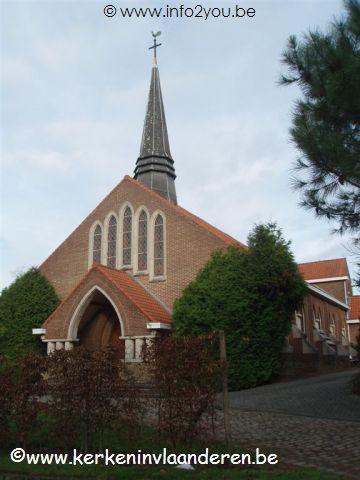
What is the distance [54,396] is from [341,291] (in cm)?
3869

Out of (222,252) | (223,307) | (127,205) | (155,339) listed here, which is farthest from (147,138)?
(155,339)

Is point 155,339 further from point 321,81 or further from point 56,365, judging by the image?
point 321,81

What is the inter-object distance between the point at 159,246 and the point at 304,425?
1336cm

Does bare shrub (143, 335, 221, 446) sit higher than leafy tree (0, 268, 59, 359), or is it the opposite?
leafy tree (0, 268, 59, 359)

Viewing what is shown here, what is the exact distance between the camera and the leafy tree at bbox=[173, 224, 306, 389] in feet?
57.8

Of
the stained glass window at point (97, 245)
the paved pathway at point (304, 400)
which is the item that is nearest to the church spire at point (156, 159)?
→ the stained glass window at point (97, 245)

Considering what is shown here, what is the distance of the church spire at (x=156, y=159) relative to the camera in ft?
89.5

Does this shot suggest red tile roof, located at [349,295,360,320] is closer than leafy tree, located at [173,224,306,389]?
No

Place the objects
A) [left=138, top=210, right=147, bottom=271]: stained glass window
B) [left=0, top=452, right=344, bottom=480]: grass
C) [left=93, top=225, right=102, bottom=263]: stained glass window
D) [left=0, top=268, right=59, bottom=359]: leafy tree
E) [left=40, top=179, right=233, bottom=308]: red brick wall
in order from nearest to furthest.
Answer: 1. [left=0, top=452, right=344, bottom=480]: grass
2. [left=40, top=179, right=233, bottom=308]: red brick wall
3. [left=0, top=268, right=59, bottom=359]: leafy tree
4. [left=138, top=210, right=147, bottom=271]: stained glass window
5. [left=93, top=225, right=102, bottom=263]: stained glass window

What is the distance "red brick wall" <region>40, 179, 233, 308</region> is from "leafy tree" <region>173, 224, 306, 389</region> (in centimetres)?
174

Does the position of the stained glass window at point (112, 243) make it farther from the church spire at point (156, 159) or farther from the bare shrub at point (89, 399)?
the bare shrub at point (89, 399)

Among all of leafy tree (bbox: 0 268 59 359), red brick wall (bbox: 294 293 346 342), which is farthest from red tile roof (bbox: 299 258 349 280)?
leafy tree (bbox: 0 268 59 359)

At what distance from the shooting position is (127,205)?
78.0 feet

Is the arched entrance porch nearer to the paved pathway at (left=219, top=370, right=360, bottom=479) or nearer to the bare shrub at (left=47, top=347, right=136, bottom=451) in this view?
the paved pathway at (left=219, top=370, right=360, bottom=479)
